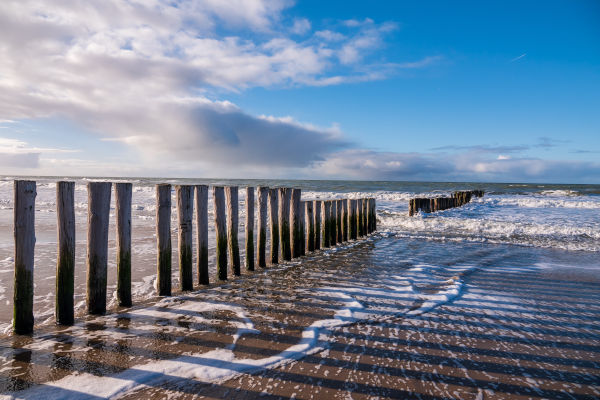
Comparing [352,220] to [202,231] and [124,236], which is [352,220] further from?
[124,236]

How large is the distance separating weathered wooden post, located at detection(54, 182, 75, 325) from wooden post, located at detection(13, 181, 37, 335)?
24 cm

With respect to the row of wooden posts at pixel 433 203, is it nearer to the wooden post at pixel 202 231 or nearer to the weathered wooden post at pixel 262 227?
the weathered wooden post at pixel 262 227

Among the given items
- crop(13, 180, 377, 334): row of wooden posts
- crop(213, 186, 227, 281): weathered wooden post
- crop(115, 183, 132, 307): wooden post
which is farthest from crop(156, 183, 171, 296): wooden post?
crop(213, 186, 227, 281): weathered wooden post

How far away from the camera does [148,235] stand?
10.0 meters

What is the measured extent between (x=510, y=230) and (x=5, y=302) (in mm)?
14016

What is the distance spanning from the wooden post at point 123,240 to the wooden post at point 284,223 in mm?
3428

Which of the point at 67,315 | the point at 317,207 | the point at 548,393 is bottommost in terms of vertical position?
the point at 548,393

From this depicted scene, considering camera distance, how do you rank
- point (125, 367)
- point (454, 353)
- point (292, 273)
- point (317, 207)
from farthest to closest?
point (317, 207) → point (292, 273) → point (454, 353) → point (125, 367)

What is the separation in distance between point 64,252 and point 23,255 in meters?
0.35

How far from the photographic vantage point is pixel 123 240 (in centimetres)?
427

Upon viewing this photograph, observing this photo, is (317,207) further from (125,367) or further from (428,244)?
(125,367)

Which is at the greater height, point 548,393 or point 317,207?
point 317,207

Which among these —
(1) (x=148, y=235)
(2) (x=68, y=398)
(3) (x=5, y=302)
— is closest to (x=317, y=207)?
(1) (x=148, y=235)

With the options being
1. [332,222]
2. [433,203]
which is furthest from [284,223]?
[433,203]
